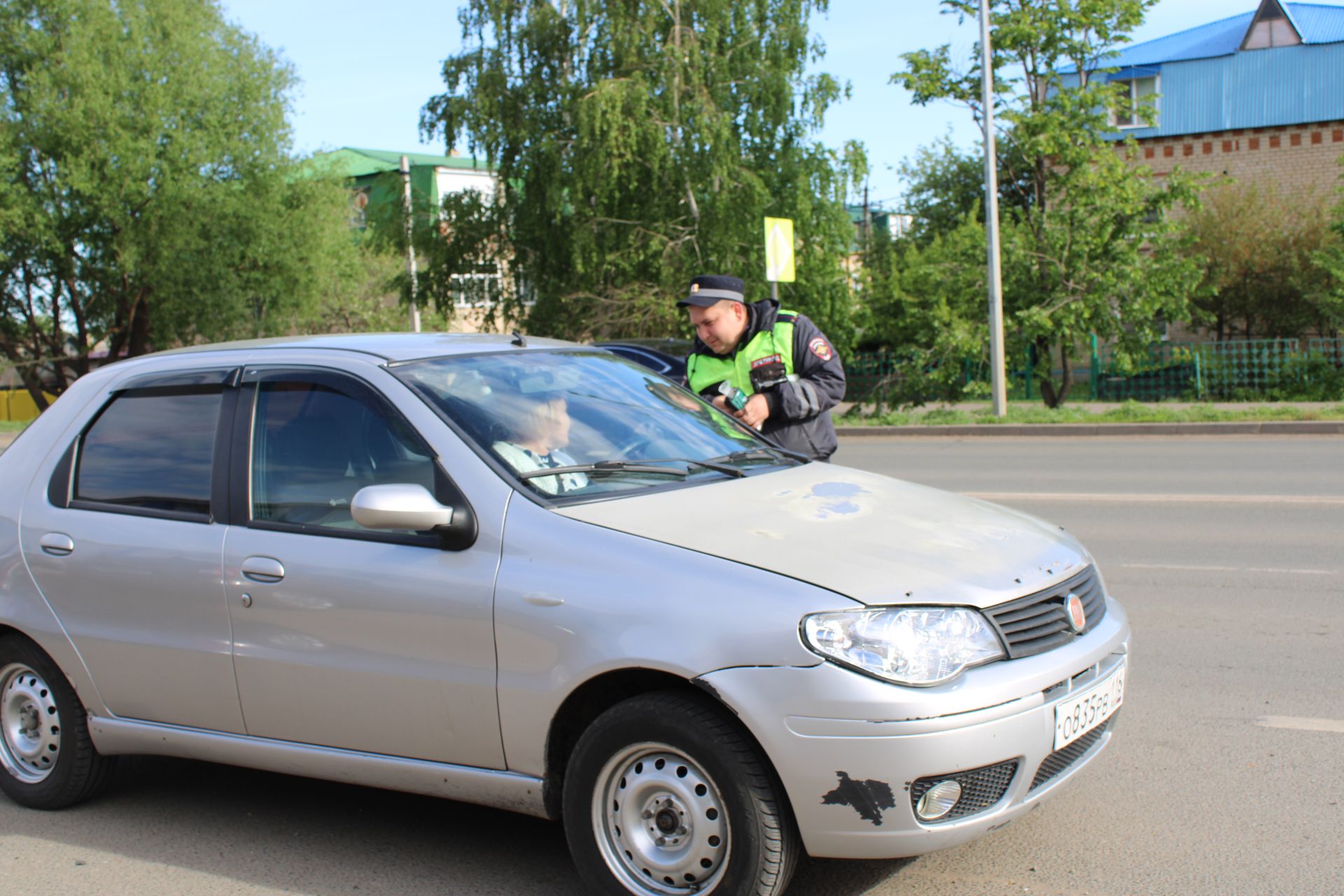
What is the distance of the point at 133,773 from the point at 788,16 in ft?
85.8

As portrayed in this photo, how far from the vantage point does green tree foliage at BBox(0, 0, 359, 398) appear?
3288 cm

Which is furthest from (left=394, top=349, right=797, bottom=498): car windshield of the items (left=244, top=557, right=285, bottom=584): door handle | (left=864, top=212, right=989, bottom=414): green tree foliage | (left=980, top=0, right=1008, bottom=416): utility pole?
(left=864, top=212, right=989, bottom=414): green tree foliage

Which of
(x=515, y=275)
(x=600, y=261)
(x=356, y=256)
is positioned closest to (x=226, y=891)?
(x=600, y=261)

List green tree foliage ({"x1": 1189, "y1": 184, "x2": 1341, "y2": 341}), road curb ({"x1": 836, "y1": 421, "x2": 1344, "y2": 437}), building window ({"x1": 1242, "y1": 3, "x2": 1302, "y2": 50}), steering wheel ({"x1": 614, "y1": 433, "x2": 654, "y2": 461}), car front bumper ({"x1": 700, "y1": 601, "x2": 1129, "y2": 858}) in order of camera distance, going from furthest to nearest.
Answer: building window ({"x1": 1242, "y1": 3, "x2": 1302, "y2": 50}), green tree foliage ({"x1": 1189, "y1": 184, "x2": 1341, "y2": 341}), road curb ({"x1": 836, "y1": 421, "x2": 1344, "y2": 437}), steering wheel ({"x1": 614, "y1": 433, "x2": 654, "y2": 461}), car front bumper ({"x1": 700, "y1": 601, "x2": 1129, "y2": 858})

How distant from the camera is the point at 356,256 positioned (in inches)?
1641

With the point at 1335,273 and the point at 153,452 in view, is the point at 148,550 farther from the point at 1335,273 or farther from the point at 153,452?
the point at 1335,273

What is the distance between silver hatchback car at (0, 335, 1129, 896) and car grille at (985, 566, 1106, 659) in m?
0.01

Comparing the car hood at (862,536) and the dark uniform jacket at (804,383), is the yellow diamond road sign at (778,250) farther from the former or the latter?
the car hood at (862,536)

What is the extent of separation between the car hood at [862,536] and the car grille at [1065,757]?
1.40 ft

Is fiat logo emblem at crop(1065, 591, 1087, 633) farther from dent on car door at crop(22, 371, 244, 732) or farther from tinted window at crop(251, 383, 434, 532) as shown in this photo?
dent on car door at crop(22, 371, 244, 732)

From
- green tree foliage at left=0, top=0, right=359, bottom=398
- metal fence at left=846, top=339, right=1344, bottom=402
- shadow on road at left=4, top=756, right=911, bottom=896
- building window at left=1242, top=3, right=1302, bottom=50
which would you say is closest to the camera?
shadow on road at left=4, top=756, right=911, bottom=896

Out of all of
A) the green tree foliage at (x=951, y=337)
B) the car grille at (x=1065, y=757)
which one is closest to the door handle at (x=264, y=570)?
the car grille at (x=1065, y=757)

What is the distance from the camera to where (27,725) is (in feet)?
15.1

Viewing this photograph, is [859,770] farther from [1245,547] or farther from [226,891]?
[1245,547]
